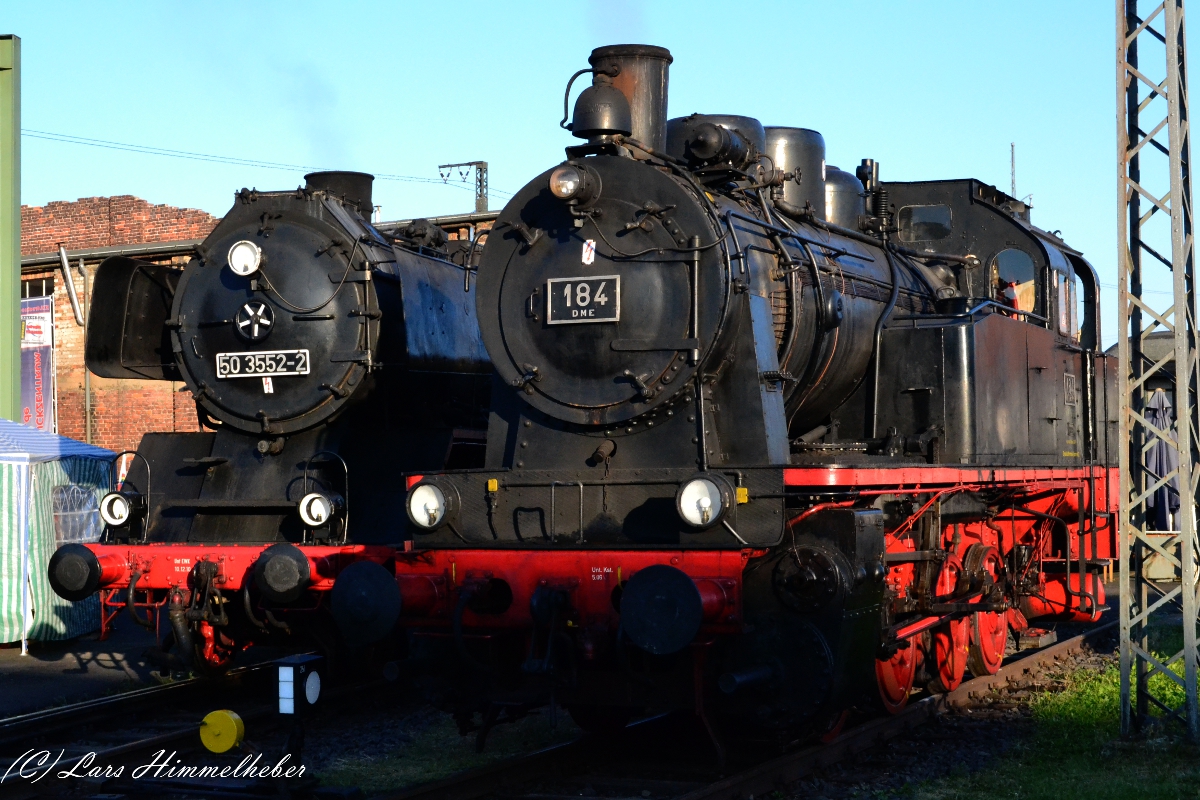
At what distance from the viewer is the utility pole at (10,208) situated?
52.8 feet

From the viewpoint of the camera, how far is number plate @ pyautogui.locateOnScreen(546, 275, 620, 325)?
22.6 ft

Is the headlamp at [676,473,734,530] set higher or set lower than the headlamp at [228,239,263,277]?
lower

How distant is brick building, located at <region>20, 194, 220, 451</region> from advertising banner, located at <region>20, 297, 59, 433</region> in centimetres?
16

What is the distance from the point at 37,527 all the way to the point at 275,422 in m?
4.38

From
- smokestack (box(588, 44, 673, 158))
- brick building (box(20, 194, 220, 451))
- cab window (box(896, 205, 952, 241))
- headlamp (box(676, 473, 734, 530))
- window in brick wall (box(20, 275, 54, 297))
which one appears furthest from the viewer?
window in brick wall (box(20, 275, 54, 297))

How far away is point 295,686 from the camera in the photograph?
238 inches

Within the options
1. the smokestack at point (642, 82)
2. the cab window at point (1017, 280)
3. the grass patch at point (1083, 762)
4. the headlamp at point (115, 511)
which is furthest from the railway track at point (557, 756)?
the smokestack at point (642, 82)

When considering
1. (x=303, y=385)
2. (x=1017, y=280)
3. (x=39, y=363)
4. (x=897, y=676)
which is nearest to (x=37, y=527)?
(x=303, y=385)

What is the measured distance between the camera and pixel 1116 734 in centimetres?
802

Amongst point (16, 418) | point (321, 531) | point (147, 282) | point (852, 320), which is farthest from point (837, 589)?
point (16, 418)

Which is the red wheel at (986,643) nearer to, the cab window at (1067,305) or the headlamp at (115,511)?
the cab window at (1067,305)

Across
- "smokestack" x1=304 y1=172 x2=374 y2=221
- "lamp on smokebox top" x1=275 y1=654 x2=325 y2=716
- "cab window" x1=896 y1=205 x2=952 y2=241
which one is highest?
"smokestack" x1=304 y1=172 x2=374 y2=221

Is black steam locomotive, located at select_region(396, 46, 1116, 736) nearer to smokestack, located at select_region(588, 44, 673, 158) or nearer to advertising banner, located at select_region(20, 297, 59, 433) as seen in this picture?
smokestack, located at select_region(588, 44, 673, 158)

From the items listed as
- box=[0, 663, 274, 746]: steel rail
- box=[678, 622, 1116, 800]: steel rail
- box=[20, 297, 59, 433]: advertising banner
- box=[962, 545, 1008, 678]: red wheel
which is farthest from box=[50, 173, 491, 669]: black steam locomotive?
box=[20, 297, 59, 433]: advertising banner
